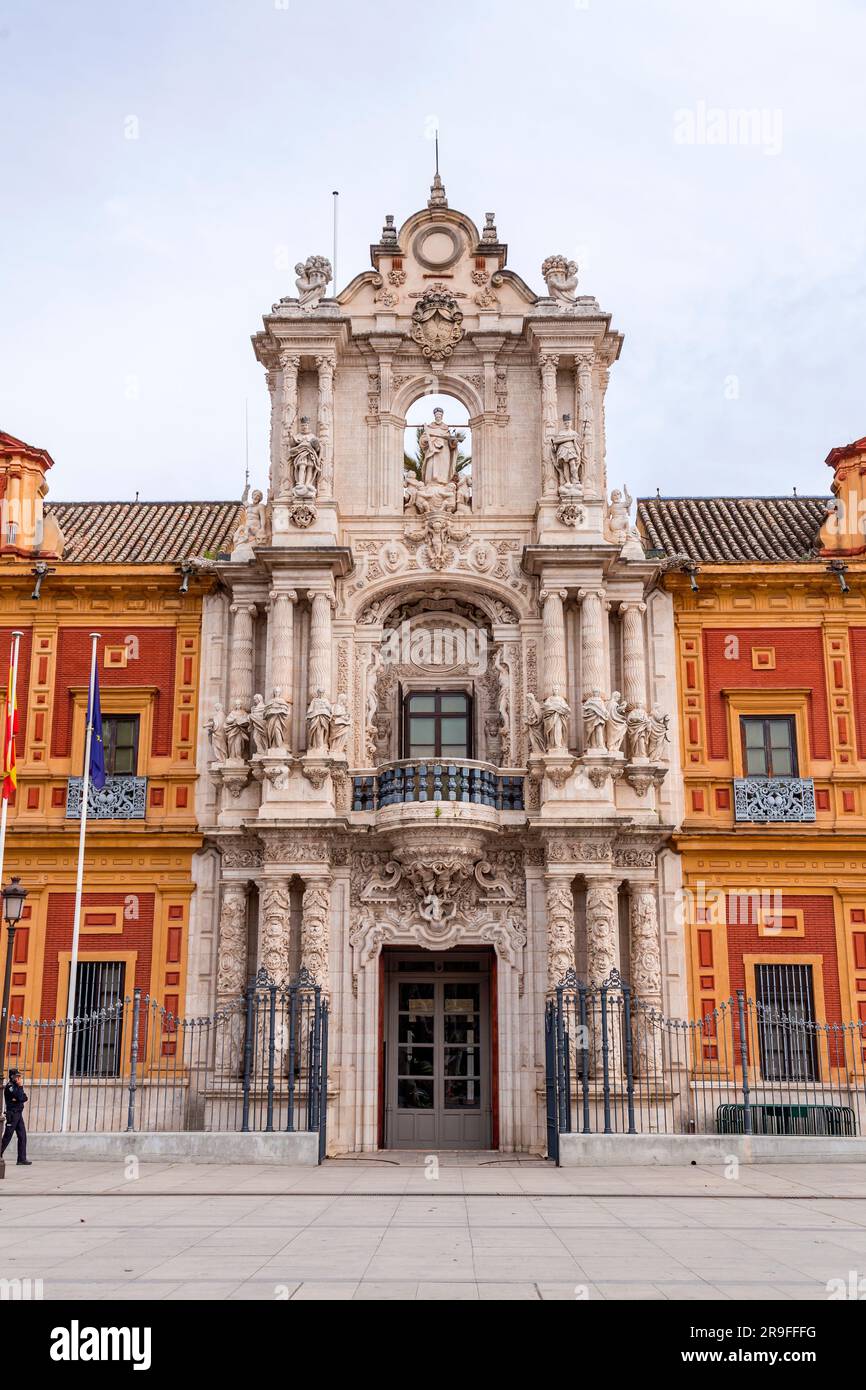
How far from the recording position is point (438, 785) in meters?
24.3

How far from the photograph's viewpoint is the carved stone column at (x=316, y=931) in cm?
2409

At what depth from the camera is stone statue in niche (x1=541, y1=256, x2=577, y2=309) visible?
2741 centimetres

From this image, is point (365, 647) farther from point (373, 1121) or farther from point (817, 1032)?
point (817, 1032)

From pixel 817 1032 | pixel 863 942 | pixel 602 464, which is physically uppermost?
pixel 602 464

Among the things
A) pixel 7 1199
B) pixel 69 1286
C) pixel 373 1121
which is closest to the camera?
pixel 69 1286

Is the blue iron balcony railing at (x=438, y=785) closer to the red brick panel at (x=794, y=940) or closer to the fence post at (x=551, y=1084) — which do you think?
the fence post at (x=551, y=1084)

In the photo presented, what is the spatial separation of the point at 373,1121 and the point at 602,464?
1354cm

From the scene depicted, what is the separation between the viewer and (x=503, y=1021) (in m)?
24.6

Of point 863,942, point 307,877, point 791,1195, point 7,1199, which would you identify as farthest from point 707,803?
point 7,1199

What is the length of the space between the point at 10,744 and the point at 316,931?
6.56 metres

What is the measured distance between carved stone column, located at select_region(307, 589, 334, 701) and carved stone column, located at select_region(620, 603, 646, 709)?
577 cm

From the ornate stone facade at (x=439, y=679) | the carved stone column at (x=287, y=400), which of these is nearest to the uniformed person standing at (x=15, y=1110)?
the ornate stone facade at (x=439, y=679)

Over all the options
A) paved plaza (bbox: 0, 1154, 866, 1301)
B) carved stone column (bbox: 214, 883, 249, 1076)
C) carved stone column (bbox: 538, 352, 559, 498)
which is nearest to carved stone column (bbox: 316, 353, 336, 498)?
carved stone column (bbox: 538, 352, 559, 498)

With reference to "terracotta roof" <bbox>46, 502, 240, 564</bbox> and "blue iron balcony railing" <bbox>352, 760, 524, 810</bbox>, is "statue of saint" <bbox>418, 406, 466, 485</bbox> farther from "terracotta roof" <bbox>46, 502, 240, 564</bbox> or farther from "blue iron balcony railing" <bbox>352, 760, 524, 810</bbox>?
"blue iron balcony railing" <bbox>352, 760, 524, 810</bbox>
